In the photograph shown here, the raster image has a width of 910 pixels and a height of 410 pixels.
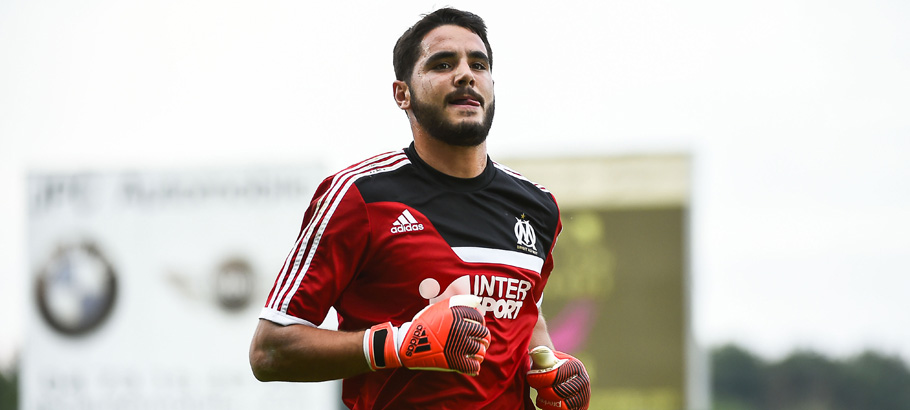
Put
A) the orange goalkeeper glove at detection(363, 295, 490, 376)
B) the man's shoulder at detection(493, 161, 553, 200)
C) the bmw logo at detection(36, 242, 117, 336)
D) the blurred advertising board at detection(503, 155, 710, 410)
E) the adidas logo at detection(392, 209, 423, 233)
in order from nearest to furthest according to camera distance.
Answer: the orange goalkeeper glove at detection(363, 295, 490, 376) → the adidas logo at detection(392, 209, 423, 233) → the man's shoulder at detection(493, 161, 553, 200) → the blurred advertising board at detection(503, 155, 710, 410) → the bmw logo at detection(36, 242, 117, 336)

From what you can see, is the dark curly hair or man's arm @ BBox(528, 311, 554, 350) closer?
the dark curly hair

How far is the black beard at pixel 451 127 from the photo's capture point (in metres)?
3.83

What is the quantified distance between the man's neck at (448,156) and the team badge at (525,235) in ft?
0.83

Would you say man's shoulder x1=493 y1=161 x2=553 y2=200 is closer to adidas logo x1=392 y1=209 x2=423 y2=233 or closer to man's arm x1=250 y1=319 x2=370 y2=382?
adidas logo x1=392 y1=209 x2=423 y2=233

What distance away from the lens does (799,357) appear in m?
55.0

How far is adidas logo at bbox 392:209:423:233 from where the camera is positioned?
11.9 feet

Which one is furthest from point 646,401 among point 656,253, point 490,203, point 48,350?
point 490,203

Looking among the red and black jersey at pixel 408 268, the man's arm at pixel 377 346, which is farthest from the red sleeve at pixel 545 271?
the man's arm at pixel 377 346

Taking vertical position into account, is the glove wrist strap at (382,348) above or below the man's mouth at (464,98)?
below

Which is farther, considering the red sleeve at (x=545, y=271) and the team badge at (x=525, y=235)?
the red sleeve at (x=545, y=271)

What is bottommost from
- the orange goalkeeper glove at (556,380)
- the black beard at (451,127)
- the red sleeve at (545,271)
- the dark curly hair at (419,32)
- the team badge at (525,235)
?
the orange goalkeeper glove at (556,380)

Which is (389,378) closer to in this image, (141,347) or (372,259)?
(372,259)

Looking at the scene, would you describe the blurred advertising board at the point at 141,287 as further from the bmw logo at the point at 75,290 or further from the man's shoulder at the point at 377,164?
the man's shoulder at the point at 377,164

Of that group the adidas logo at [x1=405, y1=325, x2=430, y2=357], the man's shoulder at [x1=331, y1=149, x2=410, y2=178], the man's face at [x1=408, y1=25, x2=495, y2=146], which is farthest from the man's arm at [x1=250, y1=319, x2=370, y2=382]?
the man's face at [x1=408, y1=25, x2=495, y2=146]
